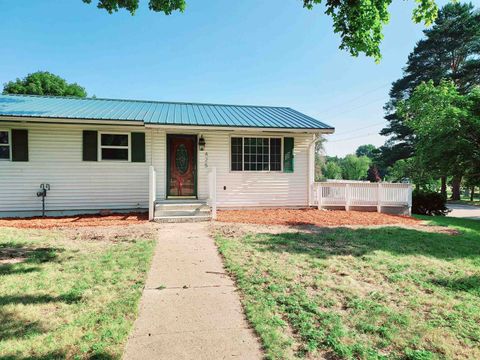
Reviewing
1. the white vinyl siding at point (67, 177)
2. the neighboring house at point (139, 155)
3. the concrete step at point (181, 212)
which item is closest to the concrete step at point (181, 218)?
the concrete step at point (181, 212)

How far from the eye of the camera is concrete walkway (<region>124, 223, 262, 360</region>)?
243 centimetres

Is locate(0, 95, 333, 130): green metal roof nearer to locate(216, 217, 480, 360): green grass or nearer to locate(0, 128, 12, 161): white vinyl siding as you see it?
locate(0, 128, 12, 161): white vinyl siding

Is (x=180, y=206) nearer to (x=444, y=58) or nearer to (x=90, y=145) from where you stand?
(x=90, y=145)

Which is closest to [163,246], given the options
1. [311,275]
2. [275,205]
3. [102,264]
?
[102,264]

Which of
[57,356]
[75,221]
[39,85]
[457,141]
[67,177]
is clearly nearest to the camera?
[57,356]

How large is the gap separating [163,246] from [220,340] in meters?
3.58

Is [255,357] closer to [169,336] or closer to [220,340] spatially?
[220,340]

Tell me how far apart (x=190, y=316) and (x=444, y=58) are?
38.8 meters

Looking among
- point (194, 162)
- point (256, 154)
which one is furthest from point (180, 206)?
point (256, 154)

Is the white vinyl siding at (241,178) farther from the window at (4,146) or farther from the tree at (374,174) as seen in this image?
the tree at (374,174)

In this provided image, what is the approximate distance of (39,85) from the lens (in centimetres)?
2872

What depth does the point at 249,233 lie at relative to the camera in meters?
7.07

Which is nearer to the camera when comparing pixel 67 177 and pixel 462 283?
pixel 462 283

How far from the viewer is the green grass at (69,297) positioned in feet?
8.08
